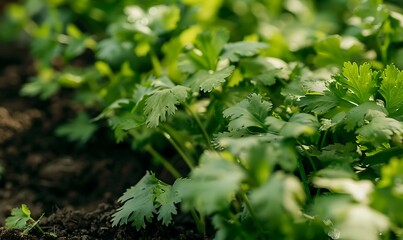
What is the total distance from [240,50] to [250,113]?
413mm

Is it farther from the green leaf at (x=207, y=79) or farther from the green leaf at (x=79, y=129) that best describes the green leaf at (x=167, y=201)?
the green leaf at (x=79, y=129)

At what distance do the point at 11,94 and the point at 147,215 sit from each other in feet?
4.83

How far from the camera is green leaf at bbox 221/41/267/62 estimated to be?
1863 mm

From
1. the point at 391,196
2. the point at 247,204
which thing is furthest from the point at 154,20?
the point at 391,196

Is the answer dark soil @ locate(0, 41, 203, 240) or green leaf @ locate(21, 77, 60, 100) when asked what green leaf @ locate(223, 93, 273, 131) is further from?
green leaf @ locate(21, 77, 60, 100)

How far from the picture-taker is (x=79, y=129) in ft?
7.71

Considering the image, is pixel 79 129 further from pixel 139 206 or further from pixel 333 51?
pixel 333 51

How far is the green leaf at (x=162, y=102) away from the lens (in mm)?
1649

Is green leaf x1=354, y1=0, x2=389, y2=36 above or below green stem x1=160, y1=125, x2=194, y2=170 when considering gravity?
above

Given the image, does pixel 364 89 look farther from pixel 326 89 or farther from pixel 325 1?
pixel 325 1

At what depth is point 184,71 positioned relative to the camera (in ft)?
6.22

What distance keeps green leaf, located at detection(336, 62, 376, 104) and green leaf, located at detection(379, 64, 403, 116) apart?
4 centimetres

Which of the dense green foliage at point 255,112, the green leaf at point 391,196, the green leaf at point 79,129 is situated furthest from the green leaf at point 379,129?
the green leaf at point 79,129

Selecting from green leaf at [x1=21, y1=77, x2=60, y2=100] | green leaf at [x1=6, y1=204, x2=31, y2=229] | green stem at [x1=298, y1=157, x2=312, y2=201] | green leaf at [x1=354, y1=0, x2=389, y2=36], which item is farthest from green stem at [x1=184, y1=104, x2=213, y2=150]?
green leaf at [x1=21, y1=77, x2=60, y2=100]
